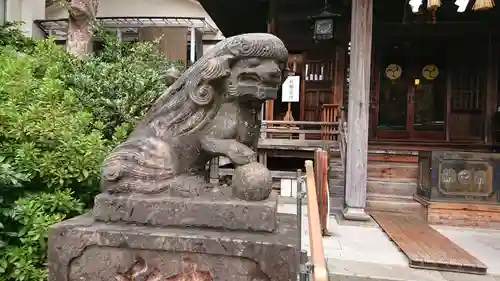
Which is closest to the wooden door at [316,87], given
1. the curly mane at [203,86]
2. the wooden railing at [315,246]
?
the wooden railing at [315,246]

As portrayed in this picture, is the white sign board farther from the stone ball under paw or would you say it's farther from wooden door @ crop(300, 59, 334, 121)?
the stone ball under paw

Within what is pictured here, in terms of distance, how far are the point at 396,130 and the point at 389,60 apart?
174 cm

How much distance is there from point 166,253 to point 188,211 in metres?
0.23

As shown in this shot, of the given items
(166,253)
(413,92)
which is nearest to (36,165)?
(166,253)

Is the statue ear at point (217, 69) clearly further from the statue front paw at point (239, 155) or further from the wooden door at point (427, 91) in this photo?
the wooden door at point (427, 91)

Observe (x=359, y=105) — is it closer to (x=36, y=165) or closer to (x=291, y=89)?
(x=291, y=89)

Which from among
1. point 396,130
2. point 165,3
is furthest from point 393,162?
point 165,3

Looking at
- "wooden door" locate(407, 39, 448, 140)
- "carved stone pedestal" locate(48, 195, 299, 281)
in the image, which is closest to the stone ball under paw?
"carved stone pedestal" locate(48, 195, 299, 281)

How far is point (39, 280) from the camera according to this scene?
251 centimetres

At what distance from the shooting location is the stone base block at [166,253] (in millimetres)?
1719

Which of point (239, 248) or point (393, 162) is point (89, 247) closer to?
point (239, 248)

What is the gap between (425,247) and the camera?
4086mm

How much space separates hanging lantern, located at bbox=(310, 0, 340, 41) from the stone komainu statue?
447 cm

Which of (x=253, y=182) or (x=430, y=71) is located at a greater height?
(x=430, y=71)
